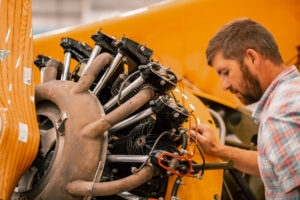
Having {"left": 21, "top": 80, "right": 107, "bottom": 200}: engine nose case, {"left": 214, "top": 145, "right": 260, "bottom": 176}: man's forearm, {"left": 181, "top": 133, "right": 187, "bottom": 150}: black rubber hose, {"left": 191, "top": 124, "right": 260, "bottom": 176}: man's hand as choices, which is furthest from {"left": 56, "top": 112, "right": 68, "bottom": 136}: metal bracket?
{"left": 214, "top": 145, "right": 260, "bottom": 176}: man's forearm

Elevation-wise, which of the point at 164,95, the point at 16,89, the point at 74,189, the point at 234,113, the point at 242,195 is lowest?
the point at 242,195

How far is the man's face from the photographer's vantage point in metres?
2.12

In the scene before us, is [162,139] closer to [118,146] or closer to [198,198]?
[118,146]

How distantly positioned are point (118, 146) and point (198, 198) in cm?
64

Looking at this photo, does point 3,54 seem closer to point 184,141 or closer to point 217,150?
point 184,141

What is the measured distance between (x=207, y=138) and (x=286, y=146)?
887 mm

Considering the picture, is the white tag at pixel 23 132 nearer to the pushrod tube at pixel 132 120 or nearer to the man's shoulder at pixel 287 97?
the pushrod tube at pixel 132 120

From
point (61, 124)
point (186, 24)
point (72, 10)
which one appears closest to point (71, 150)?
point (61, 124)

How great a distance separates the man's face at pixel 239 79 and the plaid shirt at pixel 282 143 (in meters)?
0.30

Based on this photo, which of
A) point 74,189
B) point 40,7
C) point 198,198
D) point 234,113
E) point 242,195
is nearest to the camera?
point 74,189

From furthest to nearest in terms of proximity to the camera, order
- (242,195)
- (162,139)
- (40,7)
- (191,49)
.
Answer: (40,7) → (191,49) → (242,195) → (162,139)

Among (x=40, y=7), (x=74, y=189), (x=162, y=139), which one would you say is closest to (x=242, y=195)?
(x=162, y=139)

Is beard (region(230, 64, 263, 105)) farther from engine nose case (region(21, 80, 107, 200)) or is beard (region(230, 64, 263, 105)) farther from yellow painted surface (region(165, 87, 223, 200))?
engine nose case (region(21, 80, 107, 200))

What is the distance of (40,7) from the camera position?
15430 millimetres
